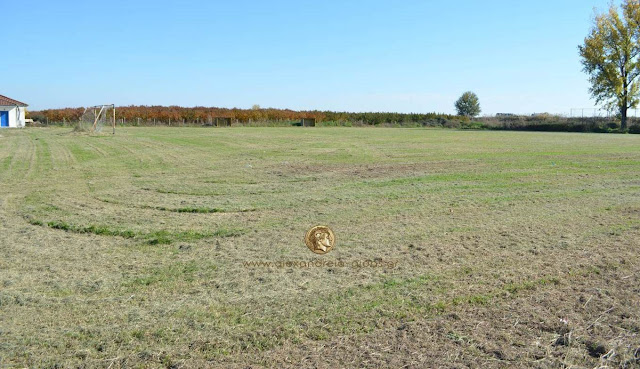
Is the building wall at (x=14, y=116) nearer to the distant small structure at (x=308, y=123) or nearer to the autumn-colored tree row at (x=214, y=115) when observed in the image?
the autumn-colored tree row at (x=214, y=115)

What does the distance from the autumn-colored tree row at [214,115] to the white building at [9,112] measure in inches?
353

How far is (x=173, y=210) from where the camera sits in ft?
33.3

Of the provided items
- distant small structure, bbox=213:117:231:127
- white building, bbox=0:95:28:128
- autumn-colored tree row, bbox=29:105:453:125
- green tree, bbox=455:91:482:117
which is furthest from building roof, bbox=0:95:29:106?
green tree, bbox=455:91:482:117

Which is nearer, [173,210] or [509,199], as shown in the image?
[173,210]

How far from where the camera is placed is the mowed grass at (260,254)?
466 cm

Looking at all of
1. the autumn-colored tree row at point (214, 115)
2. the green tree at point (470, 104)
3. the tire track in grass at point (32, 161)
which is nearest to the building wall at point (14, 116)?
the autumn-colored tree row at point (214, 115)

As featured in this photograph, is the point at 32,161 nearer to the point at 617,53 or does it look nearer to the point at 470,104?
the point at 617,53

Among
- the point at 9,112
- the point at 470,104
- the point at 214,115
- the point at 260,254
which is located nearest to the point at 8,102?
the point at 9,112

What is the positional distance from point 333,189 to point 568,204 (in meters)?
5.12

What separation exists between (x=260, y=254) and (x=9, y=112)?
55363mm

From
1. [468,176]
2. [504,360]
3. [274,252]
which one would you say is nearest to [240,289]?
[274,252]

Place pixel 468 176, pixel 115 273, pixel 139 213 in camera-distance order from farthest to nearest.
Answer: pixel 468 176
pixel 139 213
pixel 115 273

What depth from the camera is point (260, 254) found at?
281 inches

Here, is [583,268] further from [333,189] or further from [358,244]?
[333,189]
